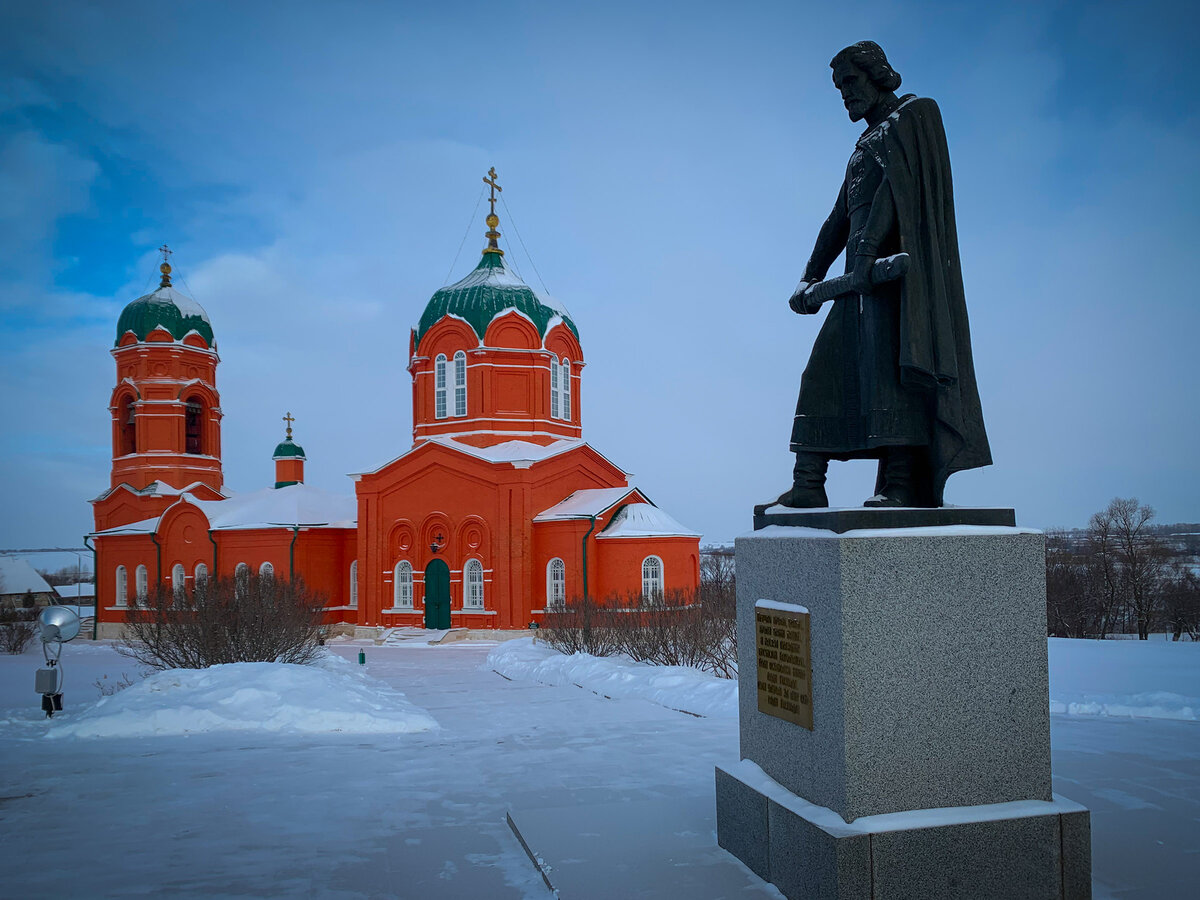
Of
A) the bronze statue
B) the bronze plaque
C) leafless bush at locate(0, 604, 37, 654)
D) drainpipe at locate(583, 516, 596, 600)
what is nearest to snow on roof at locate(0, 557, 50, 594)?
leafless bush at locate(0, 604, 37, 654)

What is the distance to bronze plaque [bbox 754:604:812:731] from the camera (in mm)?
3934

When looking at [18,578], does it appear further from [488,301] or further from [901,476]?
[901,476]

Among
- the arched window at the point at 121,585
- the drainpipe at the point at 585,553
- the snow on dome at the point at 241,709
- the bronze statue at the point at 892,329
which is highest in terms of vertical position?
the bronze statue at the point at 892,329

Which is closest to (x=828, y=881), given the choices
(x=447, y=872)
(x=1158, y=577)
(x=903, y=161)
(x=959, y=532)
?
(x=959, y=532)

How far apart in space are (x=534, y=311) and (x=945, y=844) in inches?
911

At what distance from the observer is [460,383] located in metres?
25.6

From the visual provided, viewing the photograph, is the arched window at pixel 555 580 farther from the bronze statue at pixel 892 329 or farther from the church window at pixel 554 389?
the bronze statue at pixel 892 329

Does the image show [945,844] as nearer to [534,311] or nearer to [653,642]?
[653,642]

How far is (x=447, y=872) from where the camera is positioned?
4.65 metres

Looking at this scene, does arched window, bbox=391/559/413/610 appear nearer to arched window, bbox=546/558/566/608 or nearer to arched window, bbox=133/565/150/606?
arched window, bbox=546/558/566/608

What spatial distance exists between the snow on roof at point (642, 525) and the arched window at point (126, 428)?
17.3 metres

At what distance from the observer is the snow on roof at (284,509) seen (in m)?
26.2

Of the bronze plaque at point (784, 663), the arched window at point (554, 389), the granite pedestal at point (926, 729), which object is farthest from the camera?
the arched window at point (554, 389)

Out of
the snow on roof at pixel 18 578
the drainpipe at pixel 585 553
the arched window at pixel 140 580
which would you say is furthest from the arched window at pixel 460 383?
the snow on roof at pixel 18 578
